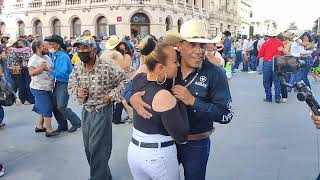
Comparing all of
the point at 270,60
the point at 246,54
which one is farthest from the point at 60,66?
the point at 246,54

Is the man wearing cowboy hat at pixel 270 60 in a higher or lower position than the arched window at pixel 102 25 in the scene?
lower

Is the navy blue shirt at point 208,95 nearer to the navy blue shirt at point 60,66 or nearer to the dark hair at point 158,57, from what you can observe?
the dark hair at point 158,57

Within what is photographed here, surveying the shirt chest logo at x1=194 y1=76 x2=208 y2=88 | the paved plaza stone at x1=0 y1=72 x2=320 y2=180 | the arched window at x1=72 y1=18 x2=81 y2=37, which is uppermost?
the arched window at x1=72 y1=18 x2=81 y2=37

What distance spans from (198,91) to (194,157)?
49 cm

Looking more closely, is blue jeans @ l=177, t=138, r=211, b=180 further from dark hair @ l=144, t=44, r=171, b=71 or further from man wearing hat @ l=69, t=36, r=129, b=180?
man wearing hat @ l=69, t=36, r=129, b=180

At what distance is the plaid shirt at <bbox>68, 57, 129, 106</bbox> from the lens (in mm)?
3936

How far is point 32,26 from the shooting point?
35562 mm

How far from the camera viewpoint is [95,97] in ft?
13.0

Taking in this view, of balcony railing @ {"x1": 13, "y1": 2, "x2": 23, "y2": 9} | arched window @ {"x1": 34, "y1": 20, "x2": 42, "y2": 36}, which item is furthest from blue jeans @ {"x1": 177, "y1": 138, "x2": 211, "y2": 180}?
balcony railing @ {"x1": 13, "y1": 2, "x2": 23, "y2": 9}

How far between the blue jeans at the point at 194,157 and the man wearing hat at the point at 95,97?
1.43 meters

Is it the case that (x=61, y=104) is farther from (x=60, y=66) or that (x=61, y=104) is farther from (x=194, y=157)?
(x=194, y=157)

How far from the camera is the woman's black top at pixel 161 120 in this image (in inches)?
89.0

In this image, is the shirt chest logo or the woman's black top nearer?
the woman's black top

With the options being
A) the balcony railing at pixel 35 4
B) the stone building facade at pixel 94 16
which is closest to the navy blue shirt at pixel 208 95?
the stone building facade at pixel 94 16
